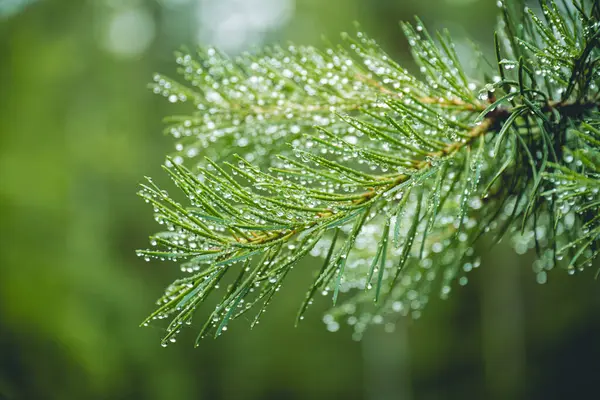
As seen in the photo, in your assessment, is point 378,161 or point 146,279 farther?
point 146,279

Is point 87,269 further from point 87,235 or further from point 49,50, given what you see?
point 49,50

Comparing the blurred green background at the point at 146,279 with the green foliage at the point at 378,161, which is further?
the blurred green background at the point at 146,279

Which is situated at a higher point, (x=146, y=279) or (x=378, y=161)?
(x=146, y=279)

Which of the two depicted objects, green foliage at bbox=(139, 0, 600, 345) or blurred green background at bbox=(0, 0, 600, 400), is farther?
blurred green background at bbox=(0, 0, 600, 400)

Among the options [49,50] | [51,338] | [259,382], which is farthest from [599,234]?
[259,382]
